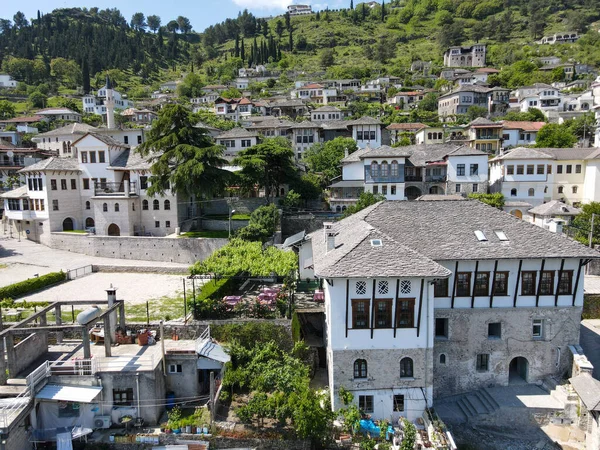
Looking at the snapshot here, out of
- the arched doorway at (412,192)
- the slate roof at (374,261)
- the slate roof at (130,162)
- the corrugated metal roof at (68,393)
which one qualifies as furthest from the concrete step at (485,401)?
the arched doorway at (412,192)

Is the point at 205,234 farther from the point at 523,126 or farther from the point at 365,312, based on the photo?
the point at 523,126

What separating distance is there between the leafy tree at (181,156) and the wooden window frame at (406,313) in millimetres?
25164

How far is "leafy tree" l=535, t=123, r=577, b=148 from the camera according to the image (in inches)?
2456

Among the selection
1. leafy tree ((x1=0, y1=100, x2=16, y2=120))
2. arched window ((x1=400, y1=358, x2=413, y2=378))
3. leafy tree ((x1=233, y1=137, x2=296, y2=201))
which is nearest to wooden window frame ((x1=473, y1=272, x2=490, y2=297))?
arched window ((x1=400, y1=358, x2=413, y2=378))

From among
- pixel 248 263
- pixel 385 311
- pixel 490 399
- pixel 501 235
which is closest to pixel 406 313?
pixel 385 311

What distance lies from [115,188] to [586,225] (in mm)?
44458

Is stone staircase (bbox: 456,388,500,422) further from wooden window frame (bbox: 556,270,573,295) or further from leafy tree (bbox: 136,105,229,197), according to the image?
leafy tree (bbox: 136,105,229,197)

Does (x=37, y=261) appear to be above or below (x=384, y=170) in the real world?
below

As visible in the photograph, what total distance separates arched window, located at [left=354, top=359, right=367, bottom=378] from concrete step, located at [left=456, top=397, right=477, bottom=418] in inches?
216

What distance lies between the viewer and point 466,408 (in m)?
21.1

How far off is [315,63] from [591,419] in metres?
160

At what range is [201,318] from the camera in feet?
76.7

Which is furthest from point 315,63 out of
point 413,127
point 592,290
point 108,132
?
point 592,290

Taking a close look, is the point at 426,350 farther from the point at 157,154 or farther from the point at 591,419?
the point at 157,154
